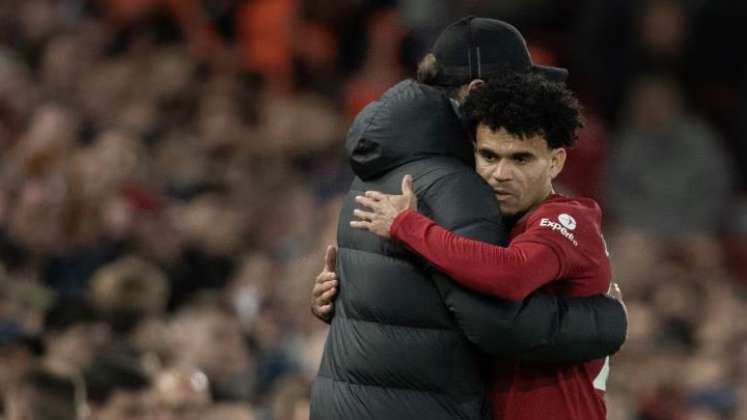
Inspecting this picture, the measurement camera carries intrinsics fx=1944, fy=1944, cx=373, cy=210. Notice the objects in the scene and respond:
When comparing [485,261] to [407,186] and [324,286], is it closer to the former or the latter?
[407,186]

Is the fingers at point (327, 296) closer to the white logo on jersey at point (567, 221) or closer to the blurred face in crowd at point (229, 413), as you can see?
the white logo on jersey at point (567, 221)

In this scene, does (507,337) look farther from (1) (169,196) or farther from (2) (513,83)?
(1) (169,196)

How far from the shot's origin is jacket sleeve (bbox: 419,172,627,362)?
4.73 meters

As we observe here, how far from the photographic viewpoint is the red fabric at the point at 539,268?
470cm

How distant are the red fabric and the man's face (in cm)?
5

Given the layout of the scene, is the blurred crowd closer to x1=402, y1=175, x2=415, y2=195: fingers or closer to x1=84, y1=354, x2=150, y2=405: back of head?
x1=84, y1=354, x2=150, y2=405: back of head

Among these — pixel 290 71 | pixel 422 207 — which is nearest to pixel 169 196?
pixel 290 71

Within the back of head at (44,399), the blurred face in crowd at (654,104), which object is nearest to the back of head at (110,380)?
the back of head at (44,399)

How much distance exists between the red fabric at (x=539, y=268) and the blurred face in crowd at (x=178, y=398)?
6.88 feet

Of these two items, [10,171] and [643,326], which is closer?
[10,171]

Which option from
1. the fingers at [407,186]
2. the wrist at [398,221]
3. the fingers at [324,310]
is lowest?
the fingers at [324,310]

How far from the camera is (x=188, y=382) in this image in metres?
6.88

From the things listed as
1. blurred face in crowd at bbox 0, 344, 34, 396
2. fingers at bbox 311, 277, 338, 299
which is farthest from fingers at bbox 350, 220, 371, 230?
blurred face in crowd at bbox 0, 344, 34, 396

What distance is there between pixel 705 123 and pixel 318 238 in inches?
114
